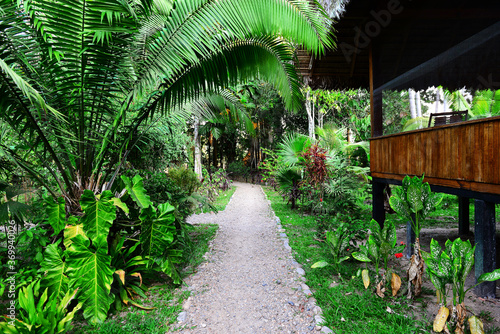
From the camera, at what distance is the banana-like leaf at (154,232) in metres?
2.95

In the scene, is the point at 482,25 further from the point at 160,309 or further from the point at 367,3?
the point at 160,309

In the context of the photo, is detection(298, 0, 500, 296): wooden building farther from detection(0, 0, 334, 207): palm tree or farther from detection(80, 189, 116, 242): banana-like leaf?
detection(80, 189, 116, 242): banana-like leaf

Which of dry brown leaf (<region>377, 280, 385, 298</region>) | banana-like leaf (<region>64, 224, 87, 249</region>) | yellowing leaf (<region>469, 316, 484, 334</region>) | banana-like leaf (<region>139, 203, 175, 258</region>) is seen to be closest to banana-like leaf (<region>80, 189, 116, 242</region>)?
banana-like leaf (<region>64, 224, 87, 249</region>)

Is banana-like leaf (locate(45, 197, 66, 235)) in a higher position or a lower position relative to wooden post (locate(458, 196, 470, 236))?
higher

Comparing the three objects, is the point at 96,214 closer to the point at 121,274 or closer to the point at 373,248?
the point at 121,274

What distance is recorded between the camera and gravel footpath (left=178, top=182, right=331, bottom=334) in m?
2.58

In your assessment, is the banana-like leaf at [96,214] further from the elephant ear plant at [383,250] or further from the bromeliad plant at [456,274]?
the bromeliad plant at [456,274]

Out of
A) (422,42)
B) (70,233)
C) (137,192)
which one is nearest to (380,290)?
(137,192)

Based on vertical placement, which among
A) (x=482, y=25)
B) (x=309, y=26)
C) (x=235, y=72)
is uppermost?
(x=482, y=25)

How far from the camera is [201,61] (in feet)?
10.3

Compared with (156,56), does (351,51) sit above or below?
above

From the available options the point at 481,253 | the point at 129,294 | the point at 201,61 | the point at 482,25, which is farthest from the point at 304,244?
the point at 482,25

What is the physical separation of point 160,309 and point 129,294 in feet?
1.41

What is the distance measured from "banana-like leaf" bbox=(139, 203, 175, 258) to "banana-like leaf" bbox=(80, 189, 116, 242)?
360mm
